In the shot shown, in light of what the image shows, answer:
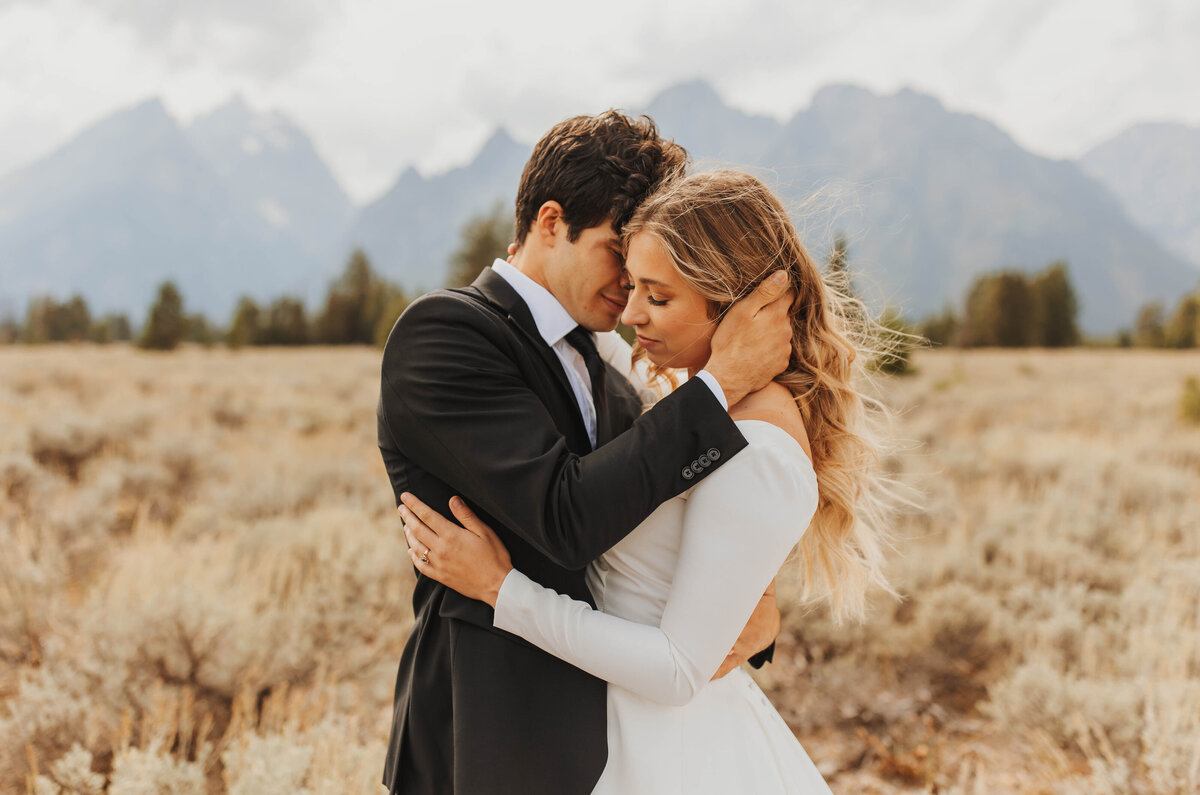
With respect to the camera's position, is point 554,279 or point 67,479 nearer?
point 554,279

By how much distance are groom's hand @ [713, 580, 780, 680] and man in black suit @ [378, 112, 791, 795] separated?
0.38 meters

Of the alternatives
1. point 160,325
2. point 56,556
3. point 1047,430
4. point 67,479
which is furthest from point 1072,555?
point 160,325

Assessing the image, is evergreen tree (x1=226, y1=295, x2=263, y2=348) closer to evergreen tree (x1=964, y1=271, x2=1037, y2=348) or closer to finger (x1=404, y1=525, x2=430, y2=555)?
finger (x1=404, y1=525, x2=430, y2=555)

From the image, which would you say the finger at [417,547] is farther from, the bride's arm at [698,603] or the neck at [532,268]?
the neck at [532,268]

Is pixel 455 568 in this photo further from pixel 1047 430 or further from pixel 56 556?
pixel 1047 430

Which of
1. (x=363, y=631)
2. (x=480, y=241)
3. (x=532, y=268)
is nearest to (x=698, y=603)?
(x=532, y=268)

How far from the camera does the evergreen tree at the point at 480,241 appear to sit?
26.2 m

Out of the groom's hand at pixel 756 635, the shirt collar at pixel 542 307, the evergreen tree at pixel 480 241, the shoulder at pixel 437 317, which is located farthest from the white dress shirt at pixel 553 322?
the evergreen tree at pixel 480 241

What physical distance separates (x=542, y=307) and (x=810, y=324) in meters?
0.70

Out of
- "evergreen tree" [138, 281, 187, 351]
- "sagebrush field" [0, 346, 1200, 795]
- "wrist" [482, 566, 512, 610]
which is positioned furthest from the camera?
"evergreen tree" [138, 281, 187, 351]

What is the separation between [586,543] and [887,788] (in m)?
3.11

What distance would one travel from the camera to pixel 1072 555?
17.4 feet

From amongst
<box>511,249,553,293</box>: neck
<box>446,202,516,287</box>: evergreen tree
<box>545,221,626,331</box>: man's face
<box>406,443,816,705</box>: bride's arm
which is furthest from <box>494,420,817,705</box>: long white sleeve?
<box>446,202,516,287</box>: evergreen tree

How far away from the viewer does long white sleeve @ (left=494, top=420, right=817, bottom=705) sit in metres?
1.36
